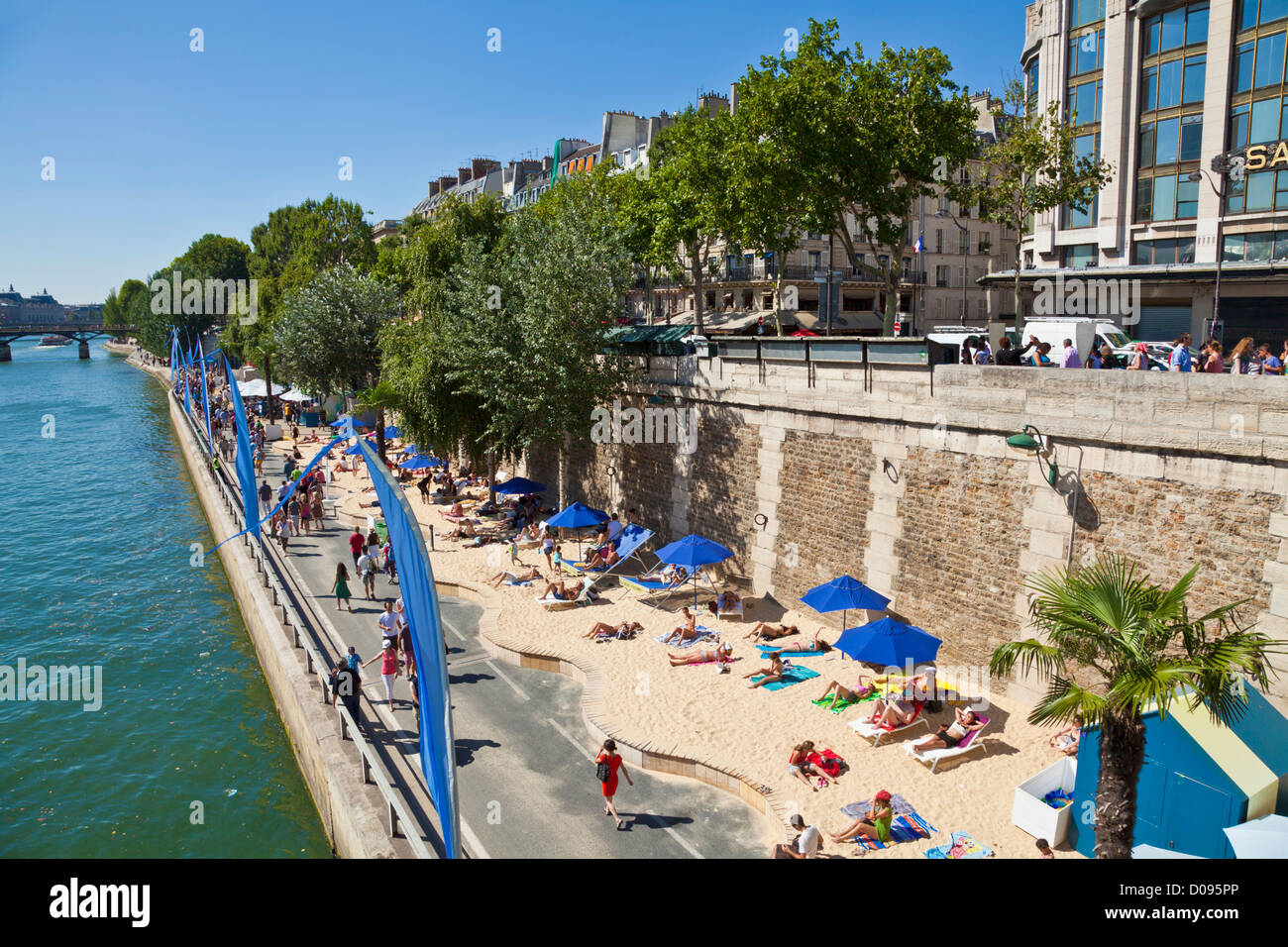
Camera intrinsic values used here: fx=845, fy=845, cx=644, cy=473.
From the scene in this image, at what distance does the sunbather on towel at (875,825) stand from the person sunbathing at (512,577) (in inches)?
516

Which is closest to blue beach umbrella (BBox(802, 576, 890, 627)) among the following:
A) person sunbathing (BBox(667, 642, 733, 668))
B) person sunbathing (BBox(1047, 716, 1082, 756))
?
person sunbathing (BBox(667, 642, 733, 668))

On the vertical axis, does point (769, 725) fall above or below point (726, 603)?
below

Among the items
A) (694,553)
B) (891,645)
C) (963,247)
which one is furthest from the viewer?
(963,247)

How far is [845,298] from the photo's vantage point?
164 ft

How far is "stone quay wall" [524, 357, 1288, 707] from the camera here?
1279 cm

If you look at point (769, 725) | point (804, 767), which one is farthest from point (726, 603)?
point (804, 767)

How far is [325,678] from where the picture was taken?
15.2 metres

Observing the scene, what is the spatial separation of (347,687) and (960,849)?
1000 centimetres

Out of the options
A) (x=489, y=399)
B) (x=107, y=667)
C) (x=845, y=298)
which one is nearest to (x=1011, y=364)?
(x=489, y=399)

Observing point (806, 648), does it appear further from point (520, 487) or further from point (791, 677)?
point (520, 487)

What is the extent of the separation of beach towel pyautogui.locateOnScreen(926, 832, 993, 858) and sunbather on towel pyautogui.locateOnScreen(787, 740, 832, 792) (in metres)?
2.11

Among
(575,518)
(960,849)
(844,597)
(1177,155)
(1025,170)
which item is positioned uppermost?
(1177,155)

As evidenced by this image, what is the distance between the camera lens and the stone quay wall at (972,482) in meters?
12.8

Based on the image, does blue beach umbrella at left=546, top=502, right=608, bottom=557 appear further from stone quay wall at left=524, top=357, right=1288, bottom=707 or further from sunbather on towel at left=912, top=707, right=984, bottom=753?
sunbather on towel at left=912, top=707, right=984, bottom=753
